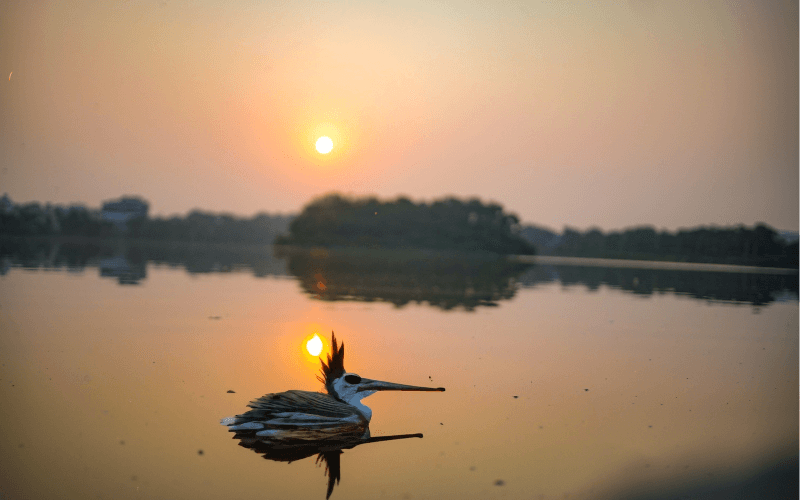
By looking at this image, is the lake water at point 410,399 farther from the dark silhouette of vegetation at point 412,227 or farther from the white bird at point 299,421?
the dark silhouette of vegetation at point 412,227

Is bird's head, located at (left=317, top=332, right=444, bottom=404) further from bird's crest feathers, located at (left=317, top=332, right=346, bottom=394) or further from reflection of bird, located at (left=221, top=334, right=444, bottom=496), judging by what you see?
reflection of bird, located at (left=221, top=334, right=444, bottom=496)

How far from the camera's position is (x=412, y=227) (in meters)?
101

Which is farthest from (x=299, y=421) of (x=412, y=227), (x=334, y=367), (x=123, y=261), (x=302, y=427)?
(x=412, y=227)

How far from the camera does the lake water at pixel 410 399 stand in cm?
595

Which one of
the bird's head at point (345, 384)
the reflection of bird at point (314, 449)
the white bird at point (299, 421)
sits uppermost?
the bird's head at point (345, 384)

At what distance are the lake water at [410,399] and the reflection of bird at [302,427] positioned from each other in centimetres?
17

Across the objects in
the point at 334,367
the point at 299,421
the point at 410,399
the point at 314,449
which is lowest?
the point at 314,449

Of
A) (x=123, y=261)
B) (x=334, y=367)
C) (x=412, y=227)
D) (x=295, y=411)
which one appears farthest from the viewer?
(x=412, y=227)

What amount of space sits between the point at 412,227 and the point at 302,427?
94.3m

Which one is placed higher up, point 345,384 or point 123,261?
point 123,261

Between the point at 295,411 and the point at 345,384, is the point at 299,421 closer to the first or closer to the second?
the point at 295,411

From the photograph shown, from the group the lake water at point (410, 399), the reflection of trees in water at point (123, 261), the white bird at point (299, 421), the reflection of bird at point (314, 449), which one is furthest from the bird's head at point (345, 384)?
the reflection of trees in water at point (123, 261)

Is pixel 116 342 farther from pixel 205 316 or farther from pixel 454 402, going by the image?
pixel 454 402

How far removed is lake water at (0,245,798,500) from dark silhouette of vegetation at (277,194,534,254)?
81.0m
